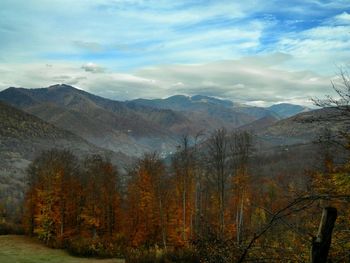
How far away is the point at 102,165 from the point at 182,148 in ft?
29.2

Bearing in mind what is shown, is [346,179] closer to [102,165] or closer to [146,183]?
[146,183]

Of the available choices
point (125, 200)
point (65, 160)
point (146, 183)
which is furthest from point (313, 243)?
point (65, 160)

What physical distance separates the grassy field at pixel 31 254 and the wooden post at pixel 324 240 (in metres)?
33.2

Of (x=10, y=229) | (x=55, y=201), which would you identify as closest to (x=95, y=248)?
(x=55, y=201)

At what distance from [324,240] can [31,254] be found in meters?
38.1

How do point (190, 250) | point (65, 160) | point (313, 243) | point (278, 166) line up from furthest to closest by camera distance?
point (278, 166) → point (65, 160) → point (190, 250) → point (313, 243)

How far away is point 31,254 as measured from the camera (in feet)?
122

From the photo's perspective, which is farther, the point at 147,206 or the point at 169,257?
the point at 147,206

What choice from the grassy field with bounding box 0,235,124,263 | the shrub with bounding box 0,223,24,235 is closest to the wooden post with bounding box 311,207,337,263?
Result: the grassy field with bounding box 0,235,124,263

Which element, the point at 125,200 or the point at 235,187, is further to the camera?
the point at 125,200

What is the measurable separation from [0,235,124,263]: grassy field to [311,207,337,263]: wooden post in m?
33.2

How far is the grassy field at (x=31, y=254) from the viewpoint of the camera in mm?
34225

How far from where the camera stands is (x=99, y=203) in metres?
43.2

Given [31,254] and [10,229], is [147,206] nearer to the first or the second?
[31,254]
